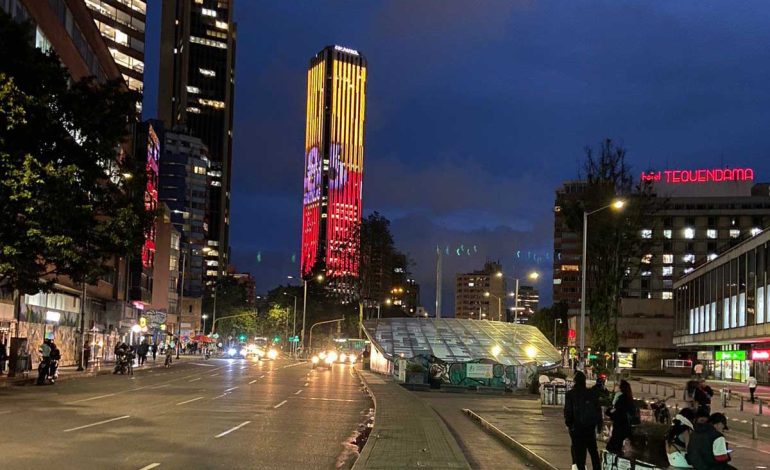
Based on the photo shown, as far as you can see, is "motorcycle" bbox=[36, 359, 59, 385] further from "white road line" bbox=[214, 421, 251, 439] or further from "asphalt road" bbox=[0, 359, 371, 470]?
"white road line" bbox=[214, 421, 251, 439]

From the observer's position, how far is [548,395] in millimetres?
29953

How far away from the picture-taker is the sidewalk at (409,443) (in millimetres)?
12742

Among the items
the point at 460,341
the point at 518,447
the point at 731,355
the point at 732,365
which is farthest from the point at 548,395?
the point at 732,365

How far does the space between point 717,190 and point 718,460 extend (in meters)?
141

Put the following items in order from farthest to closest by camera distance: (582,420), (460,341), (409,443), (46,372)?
1. (460,341)
2. (46,372)
3. (409,443)
4. (582,420)

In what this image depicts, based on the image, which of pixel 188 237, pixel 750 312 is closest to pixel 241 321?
pixel 188 237

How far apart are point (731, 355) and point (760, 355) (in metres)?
11.3

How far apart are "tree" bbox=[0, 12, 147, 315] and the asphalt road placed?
192 inches

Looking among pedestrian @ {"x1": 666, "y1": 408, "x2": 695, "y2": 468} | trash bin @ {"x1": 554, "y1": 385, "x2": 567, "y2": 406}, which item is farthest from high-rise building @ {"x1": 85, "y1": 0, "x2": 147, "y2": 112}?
pedestrian @ {"x1": 666, "y1": 408, "x2": 695, "y2": 468}

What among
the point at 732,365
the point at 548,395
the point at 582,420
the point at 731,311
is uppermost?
the point at 731,311

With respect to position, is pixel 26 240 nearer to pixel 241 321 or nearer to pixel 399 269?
pixel 399 269

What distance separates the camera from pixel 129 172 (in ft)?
103

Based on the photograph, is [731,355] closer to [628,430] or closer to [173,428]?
[173,428]

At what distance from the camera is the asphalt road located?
43.8 ft
